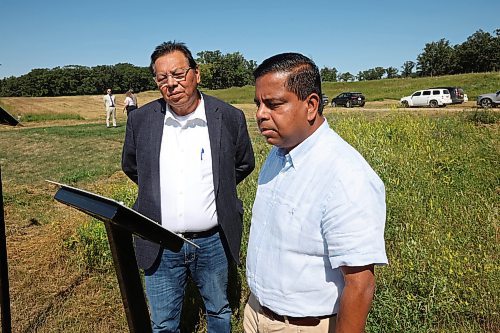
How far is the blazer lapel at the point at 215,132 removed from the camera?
9.27ft

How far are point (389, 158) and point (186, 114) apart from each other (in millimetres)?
5541

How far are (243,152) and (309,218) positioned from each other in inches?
63.2

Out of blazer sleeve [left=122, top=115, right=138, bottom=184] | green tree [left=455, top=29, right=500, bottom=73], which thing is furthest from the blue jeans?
green tree [left=455, top=29, right=500, bottom=73]

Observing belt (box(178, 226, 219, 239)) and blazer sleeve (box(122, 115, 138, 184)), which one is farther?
blazer sleeve (box(122, 115, 138, 184))

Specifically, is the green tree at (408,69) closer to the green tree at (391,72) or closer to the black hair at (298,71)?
the green tree at (391,72)

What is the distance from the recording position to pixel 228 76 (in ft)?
349

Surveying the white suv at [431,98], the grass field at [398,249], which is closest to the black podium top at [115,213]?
the grass field at [398,249]

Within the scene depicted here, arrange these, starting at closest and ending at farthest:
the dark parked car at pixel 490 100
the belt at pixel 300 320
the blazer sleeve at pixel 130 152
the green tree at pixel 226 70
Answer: the belt at pixel 300 320, the blazer sleeve at pixel 130 152, the dark parked car at pixel 490 100, the green tree at pixel 226 70

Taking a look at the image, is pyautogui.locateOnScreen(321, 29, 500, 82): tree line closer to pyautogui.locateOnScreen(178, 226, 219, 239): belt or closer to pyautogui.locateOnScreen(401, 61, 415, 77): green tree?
pyautogui.locateOnScreen(401, 61, 415, 77): green tree

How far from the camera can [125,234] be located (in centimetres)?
181

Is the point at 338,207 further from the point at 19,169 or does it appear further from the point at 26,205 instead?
the point at 19,169

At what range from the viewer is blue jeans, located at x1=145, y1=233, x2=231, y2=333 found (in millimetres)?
Answer: 2812

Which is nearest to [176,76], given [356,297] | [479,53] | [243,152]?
[243,152]

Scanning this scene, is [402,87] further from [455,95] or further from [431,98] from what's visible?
[455,95]
